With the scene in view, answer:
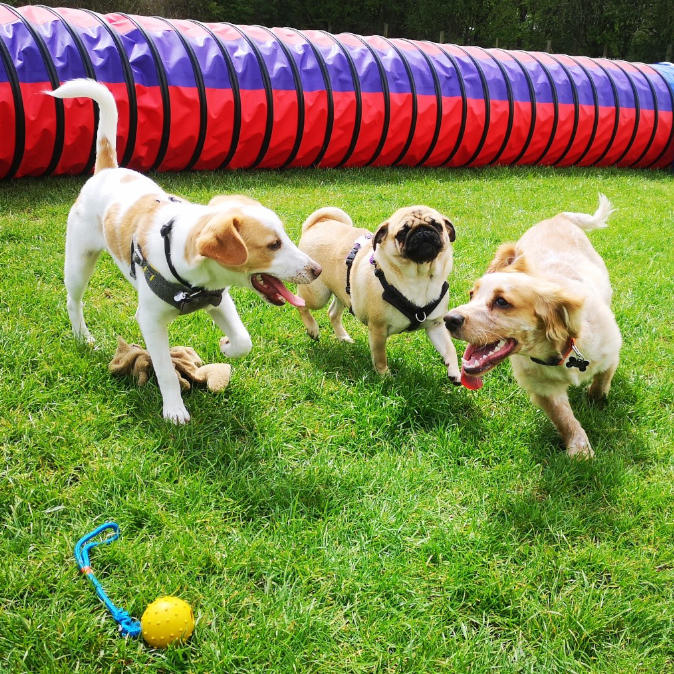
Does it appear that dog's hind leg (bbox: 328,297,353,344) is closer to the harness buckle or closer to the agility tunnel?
the harness buckle

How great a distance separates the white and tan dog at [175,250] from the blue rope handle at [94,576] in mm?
786

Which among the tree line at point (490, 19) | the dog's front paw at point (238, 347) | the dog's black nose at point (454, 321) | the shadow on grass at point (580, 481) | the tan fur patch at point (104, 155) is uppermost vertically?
the tree line at point (490, 19)

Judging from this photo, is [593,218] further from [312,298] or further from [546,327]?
[312,298]

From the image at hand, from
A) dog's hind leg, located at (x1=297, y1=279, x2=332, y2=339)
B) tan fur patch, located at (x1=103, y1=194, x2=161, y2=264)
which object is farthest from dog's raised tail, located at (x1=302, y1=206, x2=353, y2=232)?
tan fur patch, located at (x1=103, y1=194, x2=161, y2=264)

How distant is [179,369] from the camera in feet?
11.3

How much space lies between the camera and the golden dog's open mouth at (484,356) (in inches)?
110

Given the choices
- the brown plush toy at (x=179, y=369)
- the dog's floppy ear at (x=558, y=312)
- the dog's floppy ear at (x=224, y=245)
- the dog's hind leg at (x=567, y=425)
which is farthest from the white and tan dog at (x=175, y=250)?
the dog's hind leg at (x=567, y=425)

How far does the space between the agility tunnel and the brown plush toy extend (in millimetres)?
4206

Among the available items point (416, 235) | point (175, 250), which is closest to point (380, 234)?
point (416, 235)

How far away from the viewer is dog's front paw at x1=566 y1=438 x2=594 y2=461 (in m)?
3.00

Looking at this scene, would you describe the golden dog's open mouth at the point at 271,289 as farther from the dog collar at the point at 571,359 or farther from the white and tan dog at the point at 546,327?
the dog collar at the point at 571,359

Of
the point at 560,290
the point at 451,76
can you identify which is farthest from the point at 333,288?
the point at 451,76

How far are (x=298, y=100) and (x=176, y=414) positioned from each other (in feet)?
19.2

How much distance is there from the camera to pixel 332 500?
8.93 ft
